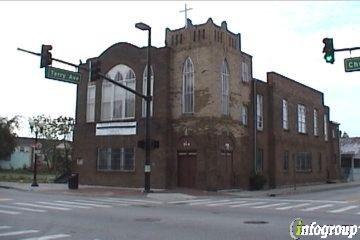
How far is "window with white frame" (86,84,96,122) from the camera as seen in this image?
4006 cm

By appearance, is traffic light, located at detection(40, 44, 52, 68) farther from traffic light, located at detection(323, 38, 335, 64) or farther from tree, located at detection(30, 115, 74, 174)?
tree, located at detection(30, 115, 74, 174)

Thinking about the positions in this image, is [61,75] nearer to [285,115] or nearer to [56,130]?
[285,115]

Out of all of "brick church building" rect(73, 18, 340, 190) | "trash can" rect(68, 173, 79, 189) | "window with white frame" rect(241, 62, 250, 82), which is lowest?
"trash can" rect(68, 173, 79, 189)

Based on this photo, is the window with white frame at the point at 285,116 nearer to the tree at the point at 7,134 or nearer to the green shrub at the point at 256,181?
the green shrub at the point at 256,181

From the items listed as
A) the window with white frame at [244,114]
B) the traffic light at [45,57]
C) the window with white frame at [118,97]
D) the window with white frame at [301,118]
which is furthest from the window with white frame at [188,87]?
the window with white frame at [301,118]

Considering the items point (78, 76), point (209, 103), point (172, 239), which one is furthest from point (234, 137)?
point (172, 239)

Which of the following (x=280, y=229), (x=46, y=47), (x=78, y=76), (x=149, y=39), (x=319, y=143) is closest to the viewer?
(x=280, y=229)

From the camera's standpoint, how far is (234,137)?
35.7 meters

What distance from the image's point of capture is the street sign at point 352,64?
69.8ft

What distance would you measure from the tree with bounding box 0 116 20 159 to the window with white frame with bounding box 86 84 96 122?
39.2 metres

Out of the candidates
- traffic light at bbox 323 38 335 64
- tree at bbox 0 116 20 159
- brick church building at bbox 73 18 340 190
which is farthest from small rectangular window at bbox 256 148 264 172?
tree at bbox 0 116 20 159

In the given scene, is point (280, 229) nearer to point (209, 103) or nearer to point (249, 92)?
point (209, 103)

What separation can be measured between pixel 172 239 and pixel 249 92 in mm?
28091

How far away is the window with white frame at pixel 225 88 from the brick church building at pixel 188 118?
2.7 inches
